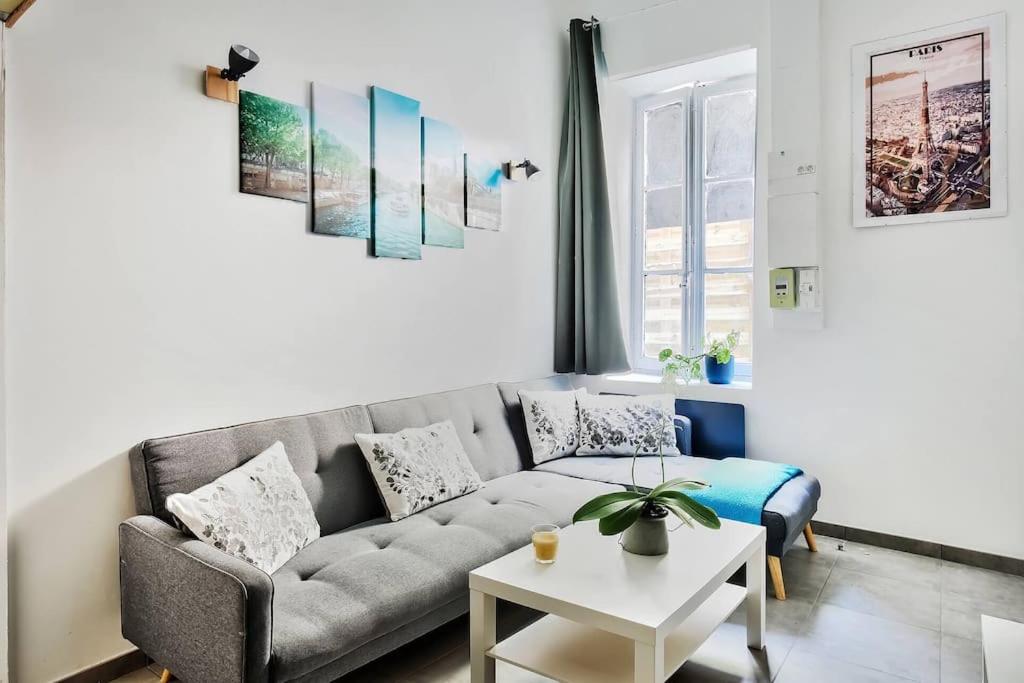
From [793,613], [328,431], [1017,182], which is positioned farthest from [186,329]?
[1017,182]

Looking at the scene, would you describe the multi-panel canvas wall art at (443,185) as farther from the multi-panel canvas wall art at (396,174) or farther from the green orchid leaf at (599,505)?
the green orchid leaf at (599,505)

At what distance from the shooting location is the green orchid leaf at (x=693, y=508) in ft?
6.19

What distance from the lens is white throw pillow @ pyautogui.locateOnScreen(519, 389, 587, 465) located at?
3422 mm

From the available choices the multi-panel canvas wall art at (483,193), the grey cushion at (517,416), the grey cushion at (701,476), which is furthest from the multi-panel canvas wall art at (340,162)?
the grey cushion at (701,476)

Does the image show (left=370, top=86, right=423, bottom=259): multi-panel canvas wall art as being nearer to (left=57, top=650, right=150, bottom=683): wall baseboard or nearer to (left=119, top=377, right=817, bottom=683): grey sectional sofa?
(left=119, top=377, right=817, bottom=683): grey sectional sofa

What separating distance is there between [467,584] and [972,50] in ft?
10.3

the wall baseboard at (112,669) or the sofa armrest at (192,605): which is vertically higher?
the sofa armrest at (192,605)

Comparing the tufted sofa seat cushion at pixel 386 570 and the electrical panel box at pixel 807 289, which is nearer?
the tufted sofa seat cushion at pixel 386 570

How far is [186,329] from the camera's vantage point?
90.4 inches

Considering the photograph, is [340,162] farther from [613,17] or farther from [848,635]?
[848,635]

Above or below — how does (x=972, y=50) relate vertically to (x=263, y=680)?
above

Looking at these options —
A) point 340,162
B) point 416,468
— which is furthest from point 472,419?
point 340,162

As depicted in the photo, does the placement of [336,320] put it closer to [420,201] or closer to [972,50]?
[420,201]

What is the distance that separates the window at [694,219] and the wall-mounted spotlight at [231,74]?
8.68ft
